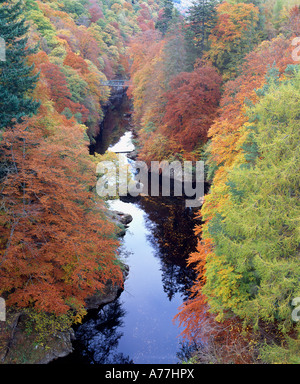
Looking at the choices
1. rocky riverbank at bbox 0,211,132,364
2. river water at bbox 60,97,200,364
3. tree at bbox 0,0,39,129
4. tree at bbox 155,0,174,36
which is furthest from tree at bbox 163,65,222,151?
tree at bbox 155,0,174,36

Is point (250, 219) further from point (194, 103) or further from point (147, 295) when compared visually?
point (194, 103)

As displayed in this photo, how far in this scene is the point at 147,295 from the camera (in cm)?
→ 1598

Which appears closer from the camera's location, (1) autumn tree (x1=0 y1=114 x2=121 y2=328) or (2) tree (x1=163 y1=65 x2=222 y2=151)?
(1) autumn tree (x1=0 y1=114 x2=121 y2=328)

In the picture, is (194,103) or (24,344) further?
(194,103)

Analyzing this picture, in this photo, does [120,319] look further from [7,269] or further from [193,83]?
[193,83]

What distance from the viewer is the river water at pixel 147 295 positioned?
1270cm

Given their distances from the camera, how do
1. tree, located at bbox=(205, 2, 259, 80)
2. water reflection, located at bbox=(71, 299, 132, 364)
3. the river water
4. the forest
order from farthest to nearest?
tree, located at bbox=(205, 2, 259, 80) < the river water < water reflection, located at bbox=(71, 299, 132, 364) < the forest

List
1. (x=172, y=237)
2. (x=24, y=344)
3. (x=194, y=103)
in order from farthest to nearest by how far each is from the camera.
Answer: (x=194, y=103), (x=172, y=237), (x=24, y=344)

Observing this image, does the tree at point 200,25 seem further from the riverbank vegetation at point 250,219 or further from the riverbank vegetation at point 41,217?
the riverbank vegetation at point 41,217

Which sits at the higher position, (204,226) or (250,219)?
(250,219)

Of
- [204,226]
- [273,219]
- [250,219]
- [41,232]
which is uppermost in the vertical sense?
[273,219]

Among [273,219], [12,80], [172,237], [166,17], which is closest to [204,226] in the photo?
[273,219]

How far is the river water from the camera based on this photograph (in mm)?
12703

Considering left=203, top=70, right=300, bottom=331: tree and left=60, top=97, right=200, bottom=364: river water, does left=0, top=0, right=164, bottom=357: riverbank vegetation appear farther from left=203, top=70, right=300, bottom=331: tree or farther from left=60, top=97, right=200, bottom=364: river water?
left=203, top=70, right=300, bottom=331: tree
